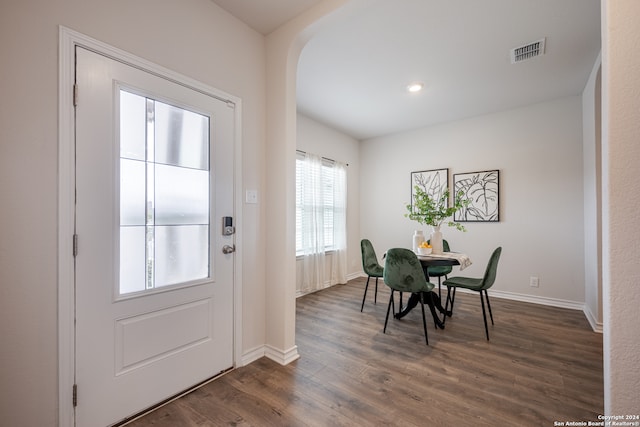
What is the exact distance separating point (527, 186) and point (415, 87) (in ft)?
7.23

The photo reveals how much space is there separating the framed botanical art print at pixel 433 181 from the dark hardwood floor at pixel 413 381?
215cm

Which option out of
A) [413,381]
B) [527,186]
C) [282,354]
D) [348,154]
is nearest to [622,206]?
[413,381]

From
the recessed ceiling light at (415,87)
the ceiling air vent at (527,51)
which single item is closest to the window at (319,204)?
the recessed ceiling light at (415,87)

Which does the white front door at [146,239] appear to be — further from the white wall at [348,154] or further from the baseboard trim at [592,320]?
the baseboard trim at [592,320]

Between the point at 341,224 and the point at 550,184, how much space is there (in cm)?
309

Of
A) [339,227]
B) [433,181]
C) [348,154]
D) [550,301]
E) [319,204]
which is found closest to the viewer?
[550,301]

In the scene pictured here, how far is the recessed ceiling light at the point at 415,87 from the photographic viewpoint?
320 centimetres

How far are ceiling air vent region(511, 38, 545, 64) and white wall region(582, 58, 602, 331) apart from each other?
2.21 feet

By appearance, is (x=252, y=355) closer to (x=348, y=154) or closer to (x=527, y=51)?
(x=527, y=51)

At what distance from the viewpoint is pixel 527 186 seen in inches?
151

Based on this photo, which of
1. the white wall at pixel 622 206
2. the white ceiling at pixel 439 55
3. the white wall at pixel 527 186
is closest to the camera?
the white wall at pixel 622 206

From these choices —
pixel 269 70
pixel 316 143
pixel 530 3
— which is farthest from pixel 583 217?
pixel 269 70

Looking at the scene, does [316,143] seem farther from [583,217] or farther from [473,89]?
[583,217]

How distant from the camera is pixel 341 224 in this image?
491 centimetres
